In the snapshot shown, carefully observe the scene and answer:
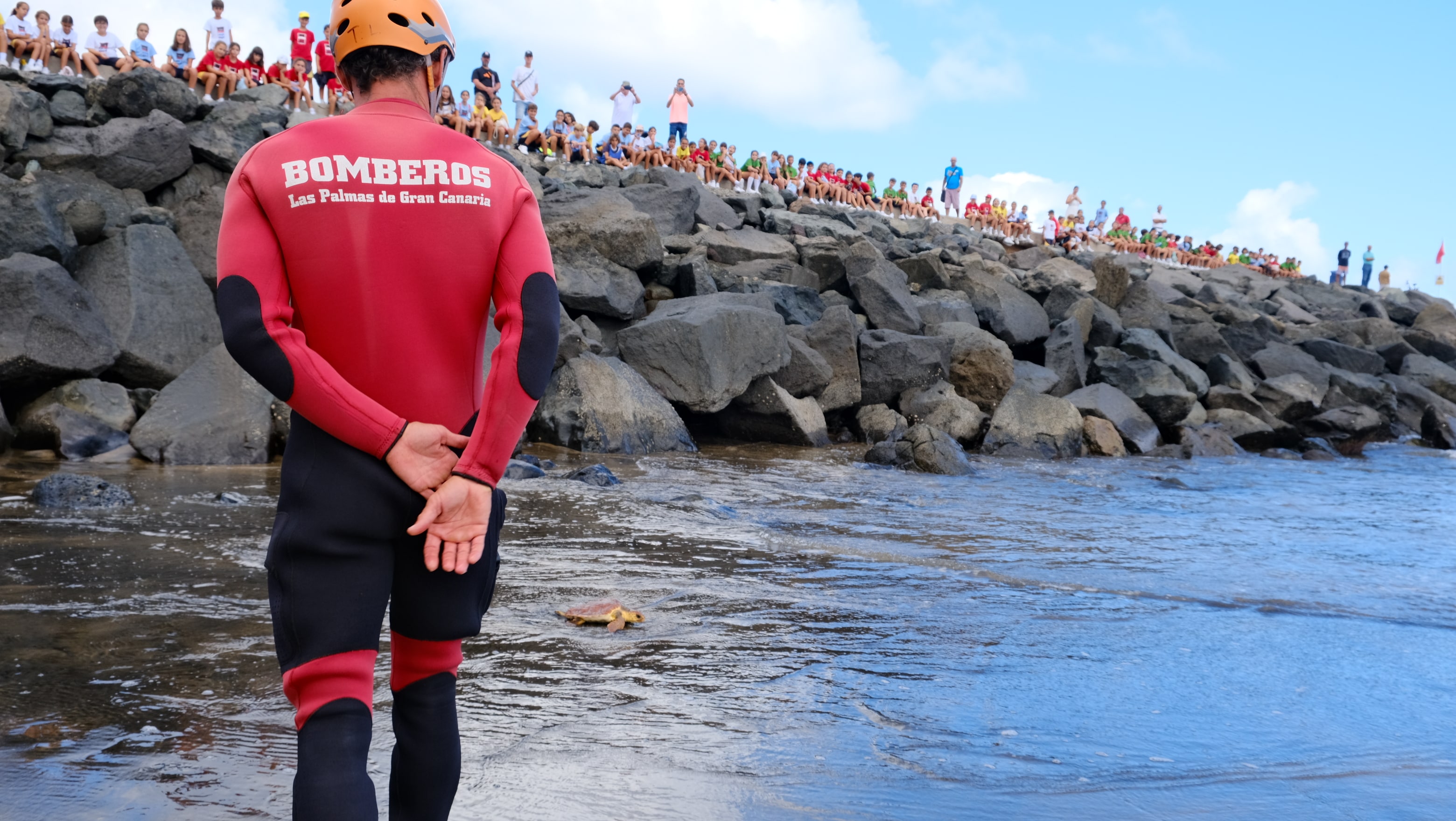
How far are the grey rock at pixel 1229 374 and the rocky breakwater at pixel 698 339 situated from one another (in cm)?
9

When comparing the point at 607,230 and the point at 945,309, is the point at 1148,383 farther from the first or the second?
the point at 607,230

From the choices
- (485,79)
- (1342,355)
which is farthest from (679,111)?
(1342,355)

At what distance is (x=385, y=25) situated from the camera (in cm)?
198

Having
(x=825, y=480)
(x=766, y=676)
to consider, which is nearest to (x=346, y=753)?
(x=766, y=676)

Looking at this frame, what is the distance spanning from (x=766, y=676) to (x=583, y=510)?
359cm

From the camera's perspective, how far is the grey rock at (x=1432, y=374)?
2155 cm

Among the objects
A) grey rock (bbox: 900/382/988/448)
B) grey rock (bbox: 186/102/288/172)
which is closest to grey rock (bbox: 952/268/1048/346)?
grey rock (bbox: 900/382/988/448)

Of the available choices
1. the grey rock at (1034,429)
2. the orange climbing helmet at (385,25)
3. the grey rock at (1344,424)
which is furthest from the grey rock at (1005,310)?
the orange climbing helmet at (385,25)

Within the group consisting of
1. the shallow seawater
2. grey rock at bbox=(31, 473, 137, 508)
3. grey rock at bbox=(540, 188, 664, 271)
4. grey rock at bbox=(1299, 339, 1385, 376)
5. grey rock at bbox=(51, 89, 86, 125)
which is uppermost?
grey rock at bbox=(51, 89, 86, 125)

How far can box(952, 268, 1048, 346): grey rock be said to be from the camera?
16.9 m

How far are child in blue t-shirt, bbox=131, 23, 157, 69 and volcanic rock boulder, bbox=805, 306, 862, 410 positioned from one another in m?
10.7

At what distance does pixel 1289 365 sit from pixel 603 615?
18071mm

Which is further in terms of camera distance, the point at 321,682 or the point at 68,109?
the point at 68,109

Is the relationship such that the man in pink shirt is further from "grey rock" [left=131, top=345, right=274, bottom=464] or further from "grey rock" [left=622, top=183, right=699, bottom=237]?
"grey rock" [left=131, top=345, right=274, bottom=464]
